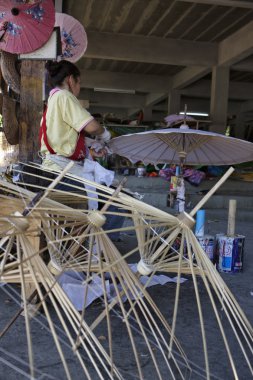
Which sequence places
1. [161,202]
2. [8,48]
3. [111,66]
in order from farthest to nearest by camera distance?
[111,66]
[161,202]
[8,48]

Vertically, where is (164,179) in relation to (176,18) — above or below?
below

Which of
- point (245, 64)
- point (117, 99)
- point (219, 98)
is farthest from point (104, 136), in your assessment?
point (117, 99)

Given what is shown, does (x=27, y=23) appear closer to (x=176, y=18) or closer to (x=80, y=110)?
(x=80, y=110)

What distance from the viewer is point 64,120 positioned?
2.89 m

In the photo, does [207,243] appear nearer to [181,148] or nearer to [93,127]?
[181,148]

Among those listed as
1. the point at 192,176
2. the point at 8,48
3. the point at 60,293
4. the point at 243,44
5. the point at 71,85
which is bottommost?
the point at 60,293

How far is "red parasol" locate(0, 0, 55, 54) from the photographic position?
3391 mm

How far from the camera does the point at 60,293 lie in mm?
1437

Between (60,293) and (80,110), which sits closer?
(60,293)

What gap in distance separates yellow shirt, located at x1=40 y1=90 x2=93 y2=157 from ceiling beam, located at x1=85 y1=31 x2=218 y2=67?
5.26m

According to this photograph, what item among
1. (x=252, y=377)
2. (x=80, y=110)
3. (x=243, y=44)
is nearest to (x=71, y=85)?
(x=80, y=110)

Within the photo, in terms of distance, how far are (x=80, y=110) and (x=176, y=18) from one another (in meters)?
4.76

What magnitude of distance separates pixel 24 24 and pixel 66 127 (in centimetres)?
110

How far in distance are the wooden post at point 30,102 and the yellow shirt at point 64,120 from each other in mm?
592
